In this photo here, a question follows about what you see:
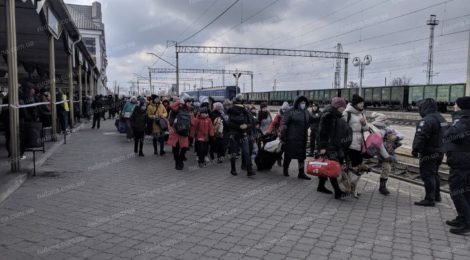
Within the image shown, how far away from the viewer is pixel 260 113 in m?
10.8

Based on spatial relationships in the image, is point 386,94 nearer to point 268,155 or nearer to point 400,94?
point 400,94

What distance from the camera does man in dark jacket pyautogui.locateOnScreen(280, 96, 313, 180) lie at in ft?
27.1

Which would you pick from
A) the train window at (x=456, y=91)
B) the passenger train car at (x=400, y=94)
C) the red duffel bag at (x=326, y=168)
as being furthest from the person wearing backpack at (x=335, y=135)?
the train window at (x=456, y=91)

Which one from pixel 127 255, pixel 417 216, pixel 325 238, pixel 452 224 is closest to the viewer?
pixel 127 255

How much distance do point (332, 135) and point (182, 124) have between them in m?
3.66

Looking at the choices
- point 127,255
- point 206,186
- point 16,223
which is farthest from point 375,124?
point 16,223

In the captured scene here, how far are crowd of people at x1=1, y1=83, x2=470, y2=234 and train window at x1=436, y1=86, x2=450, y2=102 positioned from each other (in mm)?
29636

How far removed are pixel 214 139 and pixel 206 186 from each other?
3.03 meters

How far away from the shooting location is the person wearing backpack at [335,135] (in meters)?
6.69

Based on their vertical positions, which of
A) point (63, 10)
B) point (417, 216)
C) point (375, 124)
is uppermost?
point (63, 10)

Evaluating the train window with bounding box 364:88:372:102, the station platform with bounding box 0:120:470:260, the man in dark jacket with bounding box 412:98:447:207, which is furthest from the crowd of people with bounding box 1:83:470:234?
the train window with bounding box 364:88:372:102

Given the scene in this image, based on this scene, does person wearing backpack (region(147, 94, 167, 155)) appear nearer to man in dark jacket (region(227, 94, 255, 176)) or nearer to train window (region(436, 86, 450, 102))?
man in dark jacket (region(227, 94, 255, 176))

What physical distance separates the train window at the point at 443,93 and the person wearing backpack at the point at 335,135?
34.0m

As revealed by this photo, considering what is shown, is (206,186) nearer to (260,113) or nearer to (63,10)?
(260,113)
